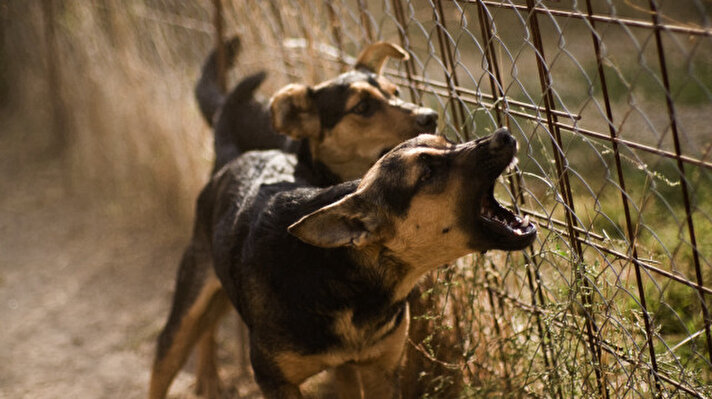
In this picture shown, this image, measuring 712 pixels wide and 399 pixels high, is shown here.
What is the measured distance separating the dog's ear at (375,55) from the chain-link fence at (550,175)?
13 centimetres

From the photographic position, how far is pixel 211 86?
5.50 metres

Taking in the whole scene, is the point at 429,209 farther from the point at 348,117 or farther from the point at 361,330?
the point at 348,117

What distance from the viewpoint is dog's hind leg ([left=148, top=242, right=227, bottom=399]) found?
4387 millimetres

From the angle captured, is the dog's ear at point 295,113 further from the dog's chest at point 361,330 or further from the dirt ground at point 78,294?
the dirt ground at point 78,294

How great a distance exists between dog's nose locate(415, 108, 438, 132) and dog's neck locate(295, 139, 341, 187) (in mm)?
605

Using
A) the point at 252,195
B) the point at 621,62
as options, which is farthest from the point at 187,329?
the point at 621,62

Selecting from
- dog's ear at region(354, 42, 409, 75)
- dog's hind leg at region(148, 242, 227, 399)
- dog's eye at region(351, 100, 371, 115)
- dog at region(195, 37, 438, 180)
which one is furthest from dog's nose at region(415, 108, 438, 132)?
dog's hind leg at region(148, 242, 227, 399)

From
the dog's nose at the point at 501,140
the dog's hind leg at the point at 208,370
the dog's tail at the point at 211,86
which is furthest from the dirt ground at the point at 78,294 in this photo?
the dog's nose at the point at 501,140

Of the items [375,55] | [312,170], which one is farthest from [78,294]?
[375,55]

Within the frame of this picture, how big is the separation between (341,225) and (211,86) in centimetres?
274

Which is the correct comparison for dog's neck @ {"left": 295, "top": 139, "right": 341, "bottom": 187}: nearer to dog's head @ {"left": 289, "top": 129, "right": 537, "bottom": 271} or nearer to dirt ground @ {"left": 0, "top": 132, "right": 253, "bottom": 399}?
dog's head @ {"left": 289, "top": 129, "right": 537, "bottom": 271}

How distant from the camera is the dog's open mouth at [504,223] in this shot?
2.95 metres

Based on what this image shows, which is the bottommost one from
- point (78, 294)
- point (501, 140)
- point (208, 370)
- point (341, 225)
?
point (78, 294)

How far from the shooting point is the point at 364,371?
3.70 meters
